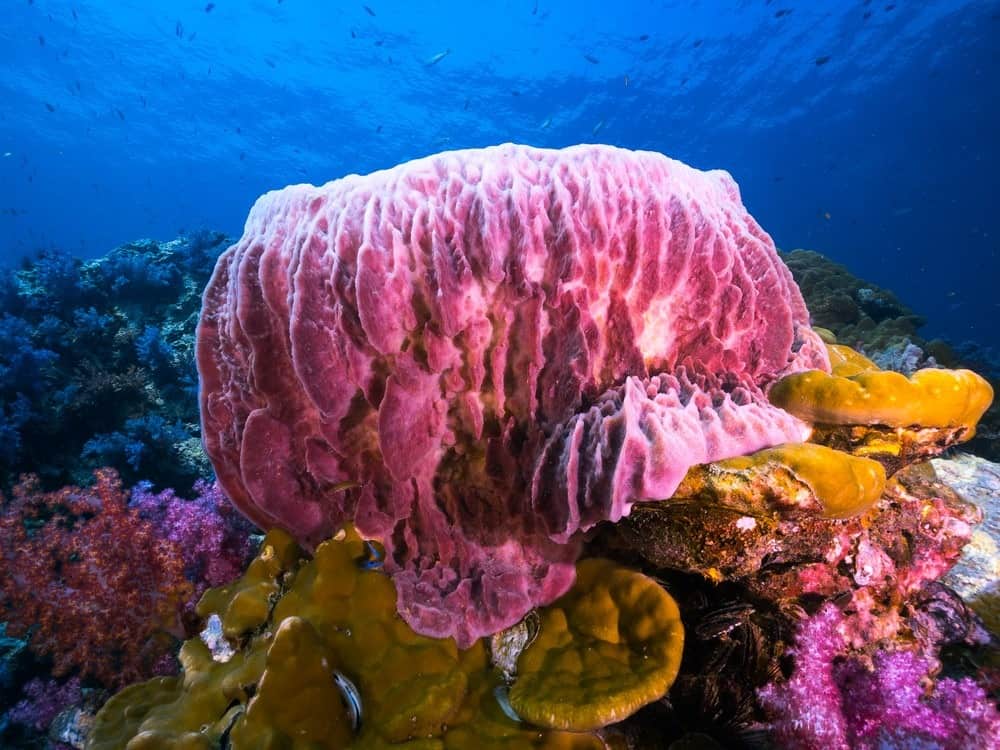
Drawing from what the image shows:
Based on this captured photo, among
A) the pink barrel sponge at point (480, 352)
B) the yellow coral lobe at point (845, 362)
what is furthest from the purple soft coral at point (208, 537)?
the yellow coral lobe at point (845, 362)

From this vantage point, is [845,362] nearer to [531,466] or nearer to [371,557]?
[531,466]

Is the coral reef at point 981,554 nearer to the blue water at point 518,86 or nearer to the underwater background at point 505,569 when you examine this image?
the underwater background at point 505,569

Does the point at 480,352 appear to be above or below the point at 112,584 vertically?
above

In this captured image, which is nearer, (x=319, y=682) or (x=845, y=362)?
(x=319, y=682)

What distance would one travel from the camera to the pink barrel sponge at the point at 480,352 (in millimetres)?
2299

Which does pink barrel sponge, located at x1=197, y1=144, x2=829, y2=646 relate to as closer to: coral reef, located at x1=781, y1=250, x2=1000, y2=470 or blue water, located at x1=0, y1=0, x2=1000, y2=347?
coral reef, located at x1=781, y1=250, x2=1000, y2=470

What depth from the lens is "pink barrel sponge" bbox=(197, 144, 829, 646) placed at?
230cm

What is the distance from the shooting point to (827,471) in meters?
1.84

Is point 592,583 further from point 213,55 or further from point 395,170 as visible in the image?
point 213,55

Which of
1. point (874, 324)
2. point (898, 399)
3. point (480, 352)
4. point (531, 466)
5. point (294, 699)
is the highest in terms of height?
point (480, 352)

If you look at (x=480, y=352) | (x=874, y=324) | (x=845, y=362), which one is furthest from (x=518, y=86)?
(x=480, y=352)

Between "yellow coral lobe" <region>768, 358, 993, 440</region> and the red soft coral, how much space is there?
13.5 feet

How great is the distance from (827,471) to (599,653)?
1.26m

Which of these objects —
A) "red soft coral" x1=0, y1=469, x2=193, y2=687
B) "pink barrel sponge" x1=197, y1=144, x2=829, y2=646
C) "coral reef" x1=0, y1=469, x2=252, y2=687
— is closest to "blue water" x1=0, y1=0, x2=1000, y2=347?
"pink barrel sponge" x1=197, y1=144, x2=829, y2=646
